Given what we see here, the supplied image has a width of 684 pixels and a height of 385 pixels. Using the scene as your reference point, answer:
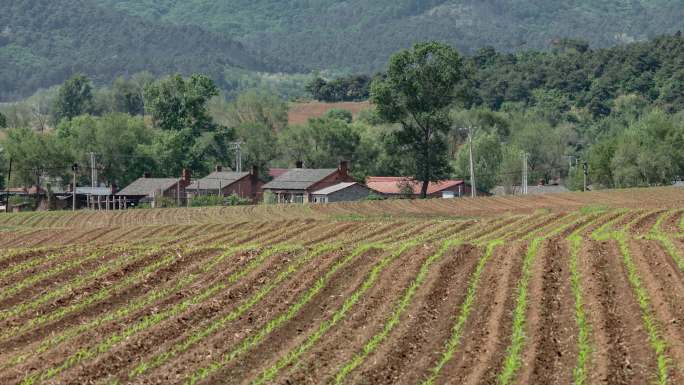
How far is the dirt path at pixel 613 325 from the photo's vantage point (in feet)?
62.1

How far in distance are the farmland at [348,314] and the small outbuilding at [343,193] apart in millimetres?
70282

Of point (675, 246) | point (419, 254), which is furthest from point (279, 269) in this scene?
point (675, 246)

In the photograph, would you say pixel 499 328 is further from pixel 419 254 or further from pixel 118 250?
pixel 118 250

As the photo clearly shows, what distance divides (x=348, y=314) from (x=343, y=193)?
80391 millimetres

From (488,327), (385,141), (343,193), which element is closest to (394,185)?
(343,193)

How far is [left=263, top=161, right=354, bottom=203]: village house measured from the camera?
107 meters

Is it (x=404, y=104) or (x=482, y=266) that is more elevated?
(x=404, y=104)

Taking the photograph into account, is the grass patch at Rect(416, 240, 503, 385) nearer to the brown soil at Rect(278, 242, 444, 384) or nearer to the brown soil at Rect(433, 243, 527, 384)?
the brown soil at Rect(433, 243, 527, 384)

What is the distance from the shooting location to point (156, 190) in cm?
11162

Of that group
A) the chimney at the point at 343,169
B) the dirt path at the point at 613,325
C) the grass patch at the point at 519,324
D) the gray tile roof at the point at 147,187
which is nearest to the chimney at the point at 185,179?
the gray tile roof at the point at 147,187

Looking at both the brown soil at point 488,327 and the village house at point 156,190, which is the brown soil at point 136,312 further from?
the village house at point 156,190

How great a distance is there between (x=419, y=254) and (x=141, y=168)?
98374 mm

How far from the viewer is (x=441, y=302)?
80.5ft

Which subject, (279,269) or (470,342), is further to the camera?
(279,269)
